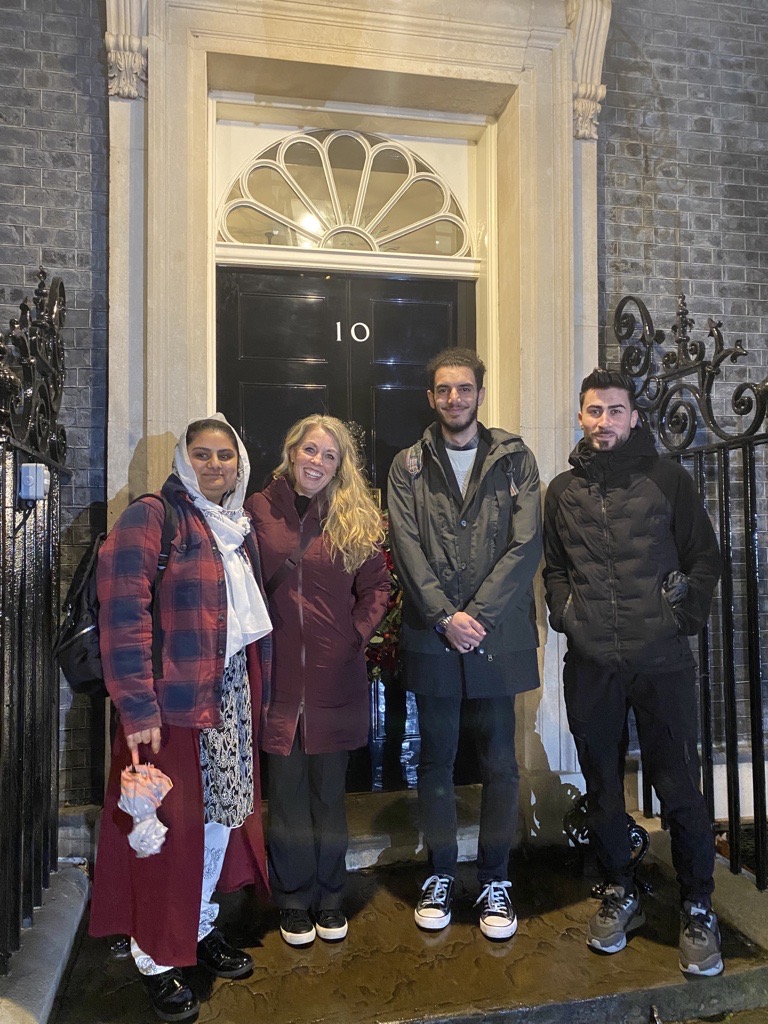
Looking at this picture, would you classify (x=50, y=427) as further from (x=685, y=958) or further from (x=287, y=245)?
(x=685, y=958)

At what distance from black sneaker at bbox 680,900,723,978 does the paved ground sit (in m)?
0.04

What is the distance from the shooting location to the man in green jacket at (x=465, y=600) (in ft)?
10.5

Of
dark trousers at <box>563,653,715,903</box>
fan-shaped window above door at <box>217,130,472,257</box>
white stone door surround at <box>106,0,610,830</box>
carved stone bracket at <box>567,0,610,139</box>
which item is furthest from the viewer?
fan-shaped window above door at <box>217,130,472,257</box>

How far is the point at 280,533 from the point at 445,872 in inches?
63.3

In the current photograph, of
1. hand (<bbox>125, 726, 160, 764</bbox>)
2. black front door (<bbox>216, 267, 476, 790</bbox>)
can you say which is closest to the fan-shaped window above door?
black front door (<bbox>216, 267, 476, 790</bbox>)

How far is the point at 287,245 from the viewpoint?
14.7 ft

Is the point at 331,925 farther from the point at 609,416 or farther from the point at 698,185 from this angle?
the point at 698,185

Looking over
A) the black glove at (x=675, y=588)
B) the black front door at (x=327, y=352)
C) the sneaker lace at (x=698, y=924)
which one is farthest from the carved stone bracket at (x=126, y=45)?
the sneaker lace at (x=698, y=924)

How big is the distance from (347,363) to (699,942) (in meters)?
3.26

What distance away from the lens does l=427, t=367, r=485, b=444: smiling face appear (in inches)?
128

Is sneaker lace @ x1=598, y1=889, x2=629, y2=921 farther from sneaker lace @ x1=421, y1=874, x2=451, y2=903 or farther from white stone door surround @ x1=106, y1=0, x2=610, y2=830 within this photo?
white stone door surround @ x1=106, y1=0, x2=610, y2=830

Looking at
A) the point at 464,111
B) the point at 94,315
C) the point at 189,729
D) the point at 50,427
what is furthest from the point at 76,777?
the point at 464,111

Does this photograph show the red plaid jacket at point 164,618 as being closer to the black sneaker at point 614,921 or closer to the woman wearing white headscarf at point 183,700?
the woman wearing white headscarf at point 183,700

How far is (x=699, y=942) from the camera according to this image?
2879 millimetres
